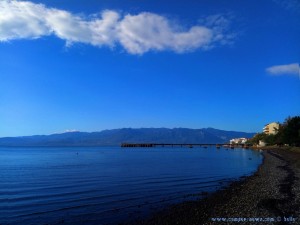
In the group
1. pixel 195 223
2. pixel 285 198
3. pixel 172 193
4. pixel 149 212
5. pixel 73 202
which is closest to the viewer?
pixel 195 223

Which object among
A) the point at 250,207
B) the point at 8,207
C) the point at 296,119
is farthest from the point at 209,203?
the point at 296,119

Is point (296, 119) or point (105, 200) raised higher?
point (296, 119)

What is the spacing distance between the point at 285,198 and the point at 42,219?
56.2ft

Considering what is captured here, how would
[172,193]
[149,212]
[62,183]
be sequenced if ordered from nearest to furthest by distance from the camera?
[149,212] < [172,193] < [62,183]

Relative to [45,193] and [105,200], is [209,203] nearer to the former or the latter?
[105,200]

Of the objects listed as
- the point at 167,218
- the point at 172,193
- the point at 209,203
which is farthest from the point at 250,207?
the point at 172,193

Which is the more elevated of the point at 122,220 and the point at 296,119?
the point at 296,119

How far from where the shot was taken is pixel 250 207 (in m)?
21.2

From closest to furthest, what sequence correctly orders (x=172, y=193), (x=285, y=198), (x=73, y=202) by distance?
(x=285, y=198)
(x=73, y=202)
(x=172, y=193)

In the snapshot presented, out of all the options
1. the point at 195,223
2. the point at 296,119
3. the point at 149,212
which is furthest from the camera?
the point at 296,119

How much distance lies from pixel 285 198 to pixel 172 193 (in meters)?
10.1

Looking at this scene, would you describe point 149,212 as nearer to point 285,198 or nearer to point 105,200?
point 105,200

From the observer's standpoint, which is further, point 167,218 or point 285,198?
Result: point 285,198

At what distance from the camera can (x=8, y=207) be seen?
24094 mm
